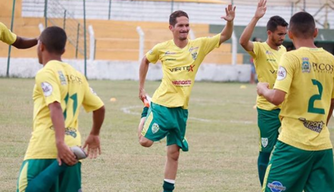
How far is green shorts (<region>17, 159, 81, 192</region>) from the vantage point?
5848mm

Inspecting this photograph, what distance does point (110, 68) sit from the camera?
101ft

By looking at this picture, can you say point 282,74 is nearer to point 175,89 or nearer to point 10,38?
point 175,89

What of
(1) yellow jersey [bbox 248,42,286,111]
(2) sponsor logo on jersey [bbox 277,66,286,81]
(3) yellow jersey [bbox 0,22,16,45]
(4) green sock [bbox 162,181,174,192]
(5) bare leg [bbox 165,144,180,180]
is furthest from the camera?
(1) yellow jersey [bbox 248,42,286,111]

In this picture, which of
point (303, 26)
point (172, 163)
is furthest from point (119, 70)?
point (303, 26)

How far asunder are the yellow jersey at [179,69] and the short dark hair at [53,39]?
319 centimetres

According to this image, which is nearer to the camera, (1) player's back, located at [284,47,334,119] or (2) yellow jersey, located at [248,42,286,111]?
(1) player's back, located at [284,47,334,119]

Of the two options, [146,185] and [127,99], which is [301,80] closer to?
[146,185]

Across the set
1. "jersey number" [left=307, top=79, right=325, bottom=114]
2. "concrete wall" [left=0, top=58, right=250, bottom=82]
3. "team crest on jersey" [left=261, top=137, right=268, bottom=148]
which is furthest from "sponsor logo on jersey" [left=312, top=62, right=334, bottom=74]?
"concrete wall" [left=0, top=58, right=250, bottom=82]

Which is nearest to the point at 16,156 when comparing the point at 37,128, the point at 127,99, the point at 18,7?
the point at 37,128

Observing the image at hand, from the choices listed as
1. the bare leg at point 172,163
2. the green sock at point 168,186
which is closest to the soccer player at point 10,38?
the bare leg at point 172,163

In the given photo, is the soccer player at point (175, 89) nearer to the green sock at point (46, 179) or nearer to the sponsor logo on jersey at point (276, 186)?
the sponsor logo on jersey at point (276, 186)

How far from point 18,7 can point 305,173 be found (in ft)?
79.4

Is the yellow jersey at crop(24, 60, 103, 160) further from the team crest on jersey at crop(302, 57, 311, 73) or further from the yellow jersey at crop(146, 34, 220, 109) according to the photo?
the yellow jersey at crop(146, 34, 220, 109)

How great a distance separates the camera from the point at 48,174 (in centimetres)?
575
